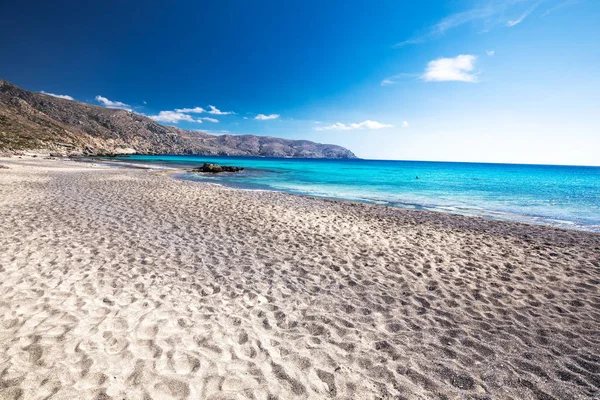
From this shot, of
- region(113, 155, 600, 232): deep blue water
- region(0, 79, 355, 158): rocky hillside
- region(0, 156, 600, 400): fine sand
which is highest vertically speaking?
region(0, 79, 355, 158): rocky hillside

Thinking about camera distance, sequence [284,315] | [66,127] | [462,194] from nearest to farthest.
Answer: [284,315] → [462,194] → [66,127]

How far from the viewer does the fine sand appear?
3.82 m

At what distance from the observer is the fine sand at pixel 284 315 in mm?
3818

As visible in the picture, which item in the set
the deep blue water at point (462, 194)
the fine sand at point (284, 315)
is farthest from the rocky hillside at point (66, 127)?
the fine sand at point (284, 315)

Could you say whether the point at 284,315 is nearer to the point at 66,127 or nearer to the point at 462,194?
the point at 462,194

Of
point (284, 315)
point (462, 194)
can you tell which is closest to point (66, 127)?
point (462, 194)

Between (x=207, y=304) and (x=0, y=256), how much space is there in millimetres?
6110

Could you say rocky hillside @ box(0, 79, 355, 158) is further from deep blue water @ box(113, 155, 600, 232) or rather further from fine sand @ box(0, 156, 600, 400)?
fine sand @ box(0, 156, 600, 400)

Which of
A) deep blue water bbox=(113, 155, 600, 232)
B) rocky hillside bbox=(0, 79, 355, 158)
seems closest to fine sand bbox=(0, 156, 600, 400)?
deep blue water bbox=(113, 155, 600, 232)

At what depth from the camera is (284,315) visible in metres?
5.55

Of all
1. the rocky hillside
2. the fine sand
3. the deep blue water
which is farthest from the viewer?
the rocky hillside

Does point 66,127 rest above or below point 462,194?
above

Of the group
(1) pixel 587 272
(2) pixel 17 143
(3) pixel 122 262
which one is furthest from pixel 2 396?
(2) pixel 17 143

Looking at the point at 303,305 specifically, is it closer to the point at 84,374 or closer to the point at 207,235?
the point at 84,374
